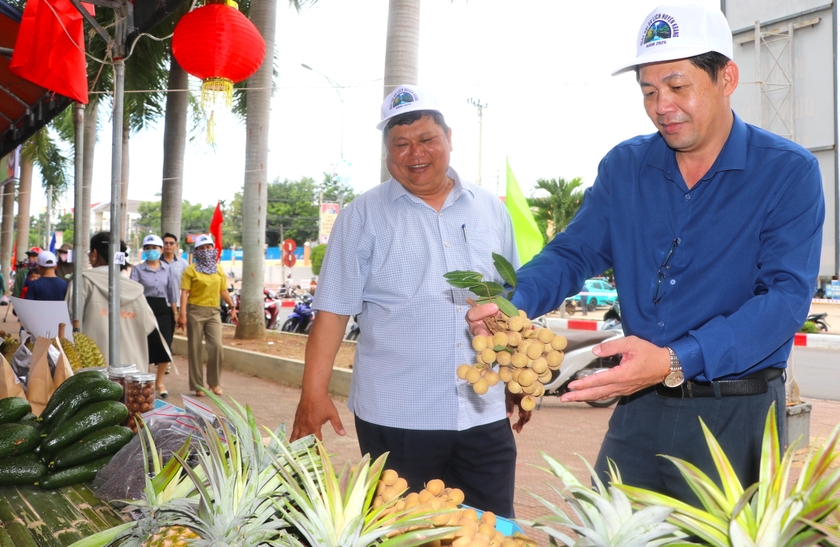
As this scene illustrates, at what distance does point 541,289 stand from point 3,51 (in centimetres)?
514

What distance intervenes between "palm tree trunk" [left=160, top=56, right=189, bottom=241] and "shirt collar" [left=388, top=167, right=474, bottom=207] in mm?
11431

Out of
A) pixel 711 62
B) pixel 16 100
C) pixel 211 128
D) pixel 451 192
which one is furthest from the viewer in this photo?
pixel 211 128

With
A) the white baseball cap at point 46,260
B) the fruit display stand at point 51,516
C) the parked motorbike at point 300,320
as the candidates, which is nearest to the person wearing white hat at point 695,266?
the fruit display stand at point 51,516

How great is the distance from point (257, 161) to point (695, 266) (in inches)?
407

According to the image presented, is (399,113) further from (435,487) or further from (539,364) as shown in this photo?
(435,487)

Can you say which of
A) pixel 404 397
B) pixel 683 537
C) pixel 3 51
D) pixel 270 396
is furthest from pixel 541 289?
pixel 270 396

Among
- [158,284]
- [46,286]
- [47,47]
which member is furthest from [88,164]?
[47,47]

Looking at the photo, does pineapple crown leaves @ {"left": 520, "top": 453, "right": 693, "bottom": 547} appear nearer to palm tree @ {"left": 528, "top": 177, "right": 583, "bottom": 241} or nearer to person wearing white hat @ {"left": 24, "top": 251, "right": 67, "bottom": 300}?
person wearing white hat @ {"left": 24, "top": 251, "right": 67, "bottom": 300}

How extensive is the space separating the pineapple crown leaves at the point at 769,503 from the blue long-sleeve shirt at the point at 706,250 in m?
0.59

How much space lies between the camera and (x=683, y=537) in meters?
1.25

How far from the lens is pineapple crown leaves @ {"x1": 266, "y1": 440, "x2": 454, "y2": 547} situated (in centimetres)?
142

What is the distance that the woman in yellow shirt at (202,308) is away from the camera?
9.01m

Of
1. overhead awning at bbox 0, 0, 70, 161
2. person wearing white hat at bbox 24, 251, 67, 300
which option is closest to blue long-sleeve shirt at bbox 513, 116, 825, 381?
overhead awning at bbox 0, 0, 70, 161

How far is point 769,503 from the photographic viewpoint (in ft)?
3.88
